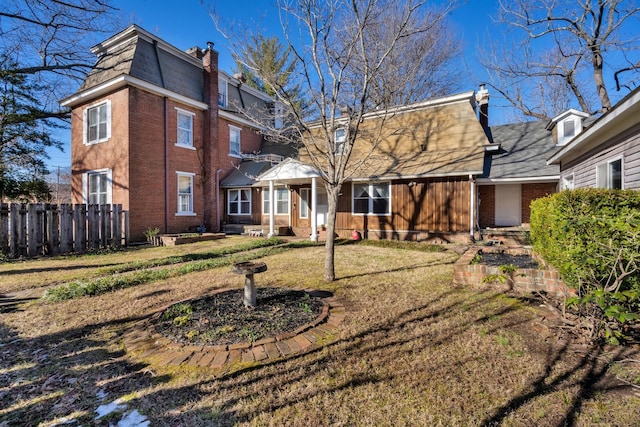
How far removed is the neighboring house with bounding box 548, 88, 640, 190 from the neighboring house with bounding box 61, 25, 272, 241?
15.4 meters

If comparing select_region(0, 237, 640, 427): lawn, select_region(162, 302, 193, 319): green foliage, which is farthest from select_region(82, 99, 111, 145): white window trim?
select_region(162, 302, 193, 319): green foliage

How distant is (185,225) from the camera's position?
15352 millimetres

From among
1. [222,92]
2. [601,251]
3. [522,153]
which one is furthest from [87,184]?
[522,153]

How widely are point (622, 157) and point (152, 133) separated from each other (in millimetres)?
15955

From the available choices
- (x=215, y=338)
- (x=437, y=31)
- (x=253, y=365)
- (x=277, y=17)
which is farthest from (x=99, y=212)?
(x=437, y=31)

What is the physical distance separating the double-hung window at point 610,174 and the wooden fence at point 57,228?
15270 millimetres

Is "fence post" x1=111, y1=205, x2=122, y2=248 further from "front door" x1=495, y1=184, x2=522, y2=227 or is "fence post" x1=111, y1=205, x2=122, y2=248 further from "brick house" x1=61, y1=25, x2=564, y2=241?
"front door" x1=495, y1=184, x2=522, y2=227

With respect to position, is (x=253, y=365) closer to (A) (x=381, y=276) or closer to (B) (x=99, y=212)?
(A) (x=381, y=276)

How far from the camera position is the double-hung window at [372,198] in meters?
13.7

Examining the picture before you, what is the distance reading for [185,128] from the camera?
15508 millimetres

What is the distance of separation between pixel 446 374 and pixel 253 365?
5.96 ft

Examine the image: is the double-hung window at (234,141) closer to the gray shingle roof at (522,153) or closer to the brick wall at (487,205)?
the gray shingle roof at (522,153)

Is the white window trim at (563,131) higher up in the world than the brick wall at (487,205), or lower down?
higher up

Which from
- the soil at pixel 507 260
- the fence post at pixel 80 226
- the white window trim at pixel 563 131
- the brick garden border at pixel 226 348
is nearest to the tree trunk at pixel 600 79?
the white window trim at pixel 563 131
